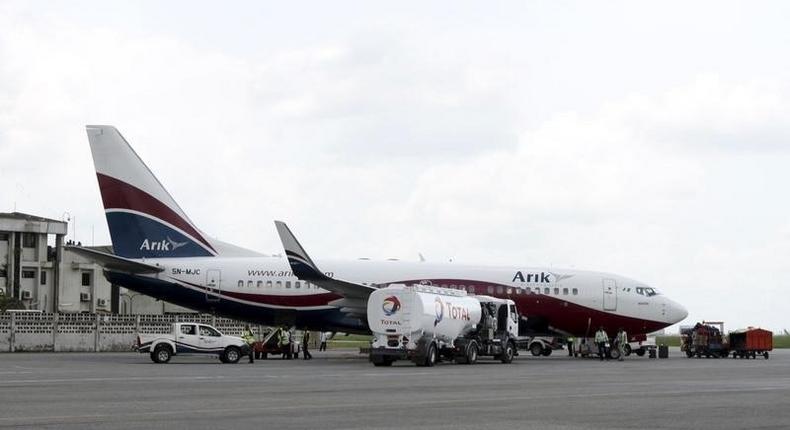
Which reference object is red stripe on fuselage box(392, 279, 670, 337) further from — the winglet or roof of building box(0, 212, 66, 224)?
roof of building box(0, 212, 66, 224)

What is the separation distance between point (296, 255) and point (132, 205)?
10035 mm

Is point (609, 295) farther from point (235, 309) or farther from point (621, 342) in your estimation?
point (235, 309)

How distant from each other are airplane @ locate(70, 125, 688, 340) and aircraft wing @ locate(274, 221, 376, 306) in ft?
5.58

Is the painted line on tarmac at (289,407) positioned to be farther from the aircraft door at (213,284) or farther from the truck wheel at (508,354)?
the aircraft door at (213,284)

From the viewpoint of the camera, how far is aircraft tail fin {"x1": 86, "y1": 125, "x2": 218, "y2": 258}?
51.9 meters

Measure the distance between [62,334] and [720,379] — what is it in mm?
38633

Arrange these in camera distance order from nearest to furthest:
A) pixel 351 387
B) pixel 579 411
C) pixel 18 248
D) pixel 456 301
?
pixel 579 411 < pixel 351 387 < pixel 456 301 < pixel 18 248

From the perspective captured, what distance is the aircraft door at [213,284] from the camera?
169 ft

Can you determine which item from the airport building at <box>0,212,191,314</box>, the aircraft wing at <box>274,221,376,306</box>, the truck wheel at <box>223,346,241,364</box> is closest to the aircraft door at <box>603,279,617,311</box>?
the aircraft wing at <box>274,221,376,306</box>

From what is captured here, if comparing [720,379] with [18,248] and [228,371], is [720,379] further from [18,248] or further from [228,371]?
[18,248]

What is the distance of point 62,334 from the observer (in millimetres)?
62000

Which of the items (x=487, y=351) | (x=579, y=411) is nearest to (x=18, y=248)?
(x=487, y=351)

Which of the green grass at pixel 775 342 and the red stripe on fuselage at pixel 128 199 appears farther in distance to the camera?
the green grass at pixel 775 342

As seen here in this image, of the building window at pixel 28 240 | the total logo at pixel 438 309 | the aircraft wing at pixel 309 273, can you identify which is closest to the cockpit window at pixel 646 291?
the aircraft wing at pixel 309 273
